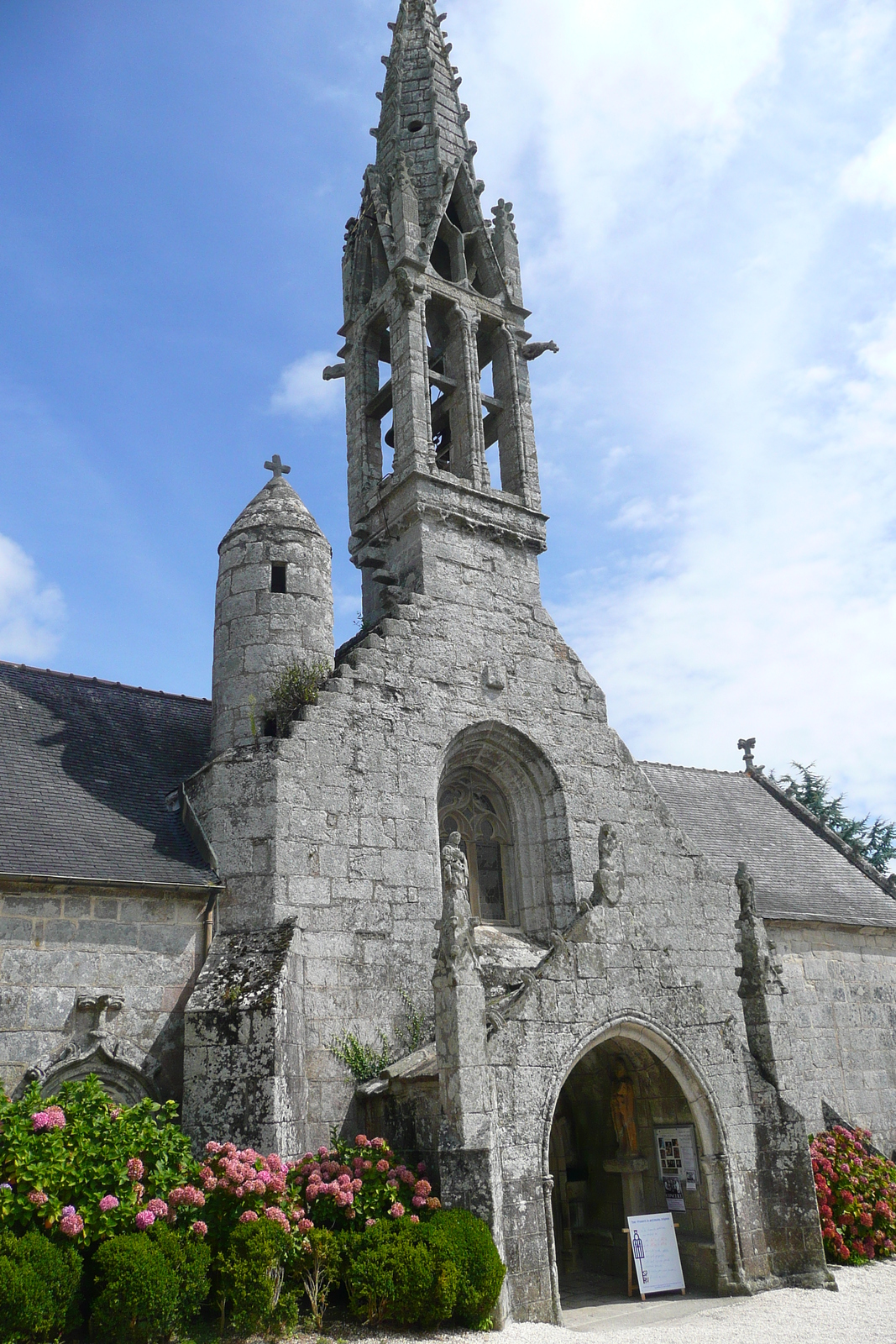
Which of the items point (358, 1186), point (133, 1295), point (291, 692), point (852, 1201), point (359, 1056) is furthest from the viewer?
point (852, 1201)

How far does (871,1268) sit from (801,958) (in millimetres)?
4631

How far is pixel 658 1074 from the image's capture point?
10.1 meters

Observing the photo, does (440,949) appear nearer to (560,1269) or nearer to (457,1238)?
(457,1238)

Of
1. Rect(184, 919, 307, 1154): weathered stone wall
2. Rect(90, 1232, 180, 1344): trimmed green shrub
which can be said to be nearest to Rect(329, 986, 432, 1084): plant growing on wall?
Rect(184, 919, 307, 1154): weathered stone wall

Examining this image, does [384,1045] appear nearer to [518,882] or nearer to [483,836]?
[518,882]

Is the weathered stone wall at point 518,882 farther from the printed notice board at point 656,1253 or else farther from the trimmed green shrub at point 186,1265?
A: the trimmed green shrub at point 186,1265

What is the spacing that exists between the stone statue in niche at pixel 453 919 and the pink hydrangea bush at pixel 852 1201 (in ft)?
17.6

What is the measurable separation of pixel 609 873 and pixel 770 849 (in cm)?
798

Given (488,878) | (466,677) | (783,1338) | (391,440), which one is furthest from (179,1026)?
(391,440)

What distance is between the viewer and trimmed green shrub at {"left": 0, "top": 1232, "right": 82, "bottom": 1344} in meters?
5.89

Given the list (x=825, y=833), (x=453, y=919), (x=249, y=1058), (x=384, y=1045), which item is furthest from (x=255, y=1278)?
(x=825, y=833)

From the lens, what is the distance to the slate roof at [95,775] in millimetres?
9078

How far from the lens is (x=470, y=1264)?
287 inches

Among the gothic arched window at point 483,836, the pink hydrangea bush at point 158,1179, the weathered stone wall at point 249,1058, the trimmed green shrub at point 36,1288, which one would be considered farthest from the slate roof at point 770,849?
the trimmed green shrub at point 36,1288
